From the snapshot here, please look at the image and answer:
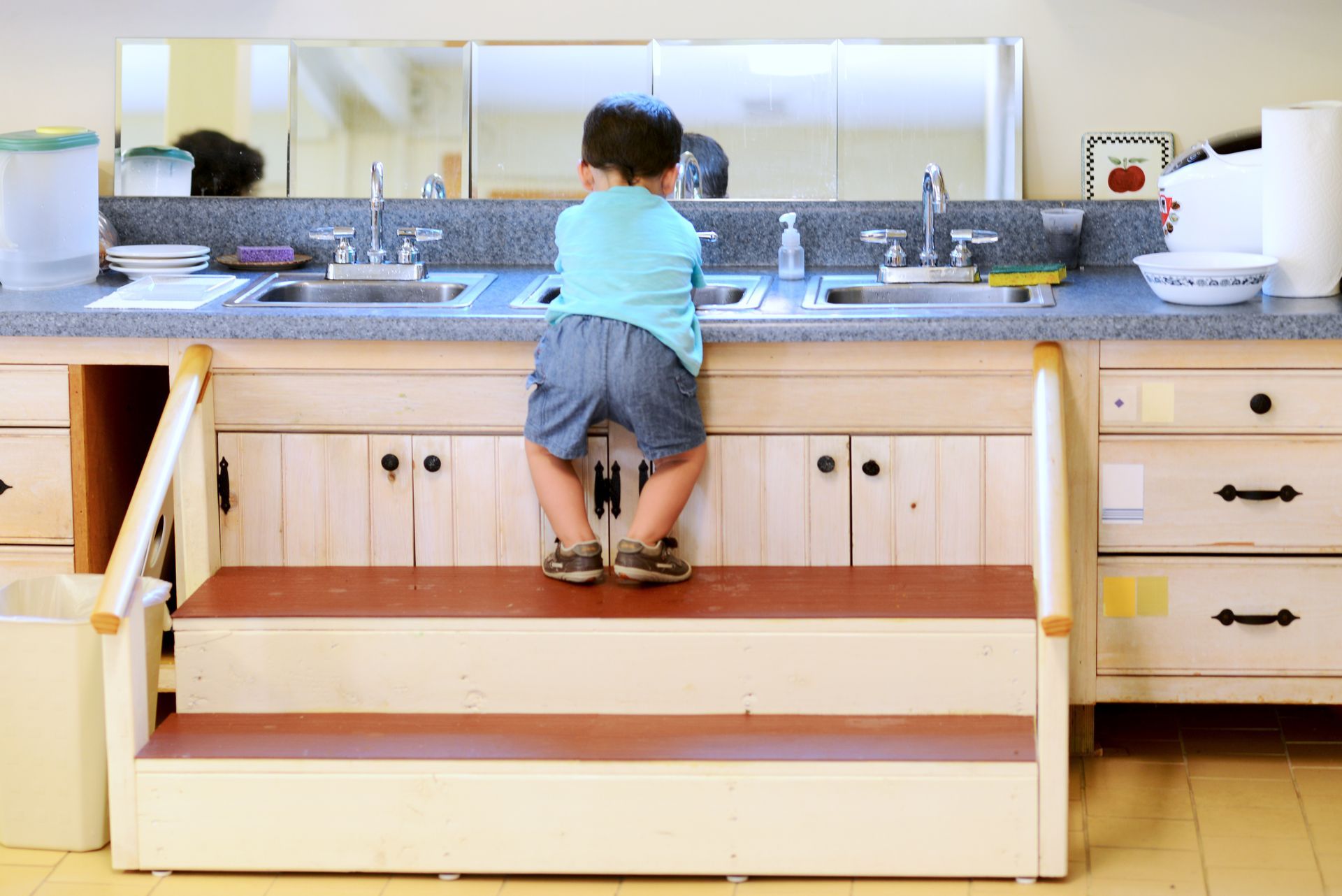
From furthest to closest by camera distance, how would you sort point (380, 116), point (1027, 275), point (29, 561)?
point (380, 116), point (1027, 275), point (29, 561)

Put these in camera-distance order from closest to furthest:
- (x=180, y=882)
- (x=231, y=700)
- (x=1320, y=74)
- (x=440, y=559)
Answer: (x=180, y=882)
(x=231, y=700)
(x=440, y=559)
(x=1320, y=74)

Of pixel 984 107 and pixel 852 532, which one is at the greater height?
pixel 984 107

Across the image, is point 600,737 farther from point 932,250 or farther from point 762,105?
point 762,105

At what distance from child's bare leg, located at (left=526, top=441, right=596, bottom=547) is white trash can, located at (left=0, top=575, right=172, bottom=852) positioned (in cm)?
66

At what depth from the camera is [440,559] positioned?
2.98 metres

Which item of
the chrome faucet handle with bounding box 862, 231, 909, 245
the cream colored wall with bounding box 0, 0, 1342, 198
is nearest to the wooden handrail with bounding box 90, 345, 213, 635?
the cream colored wall with bounding box 0, 0, 1342, 198

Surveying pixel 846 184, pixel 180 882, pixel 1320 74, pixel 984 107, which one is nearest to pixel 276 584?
pixel 180 882

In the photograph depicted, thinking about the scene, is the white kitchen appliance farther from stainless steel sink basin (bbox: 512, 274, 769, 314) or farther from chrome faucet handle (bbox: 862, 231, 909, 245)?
stainless steel sink basin (bbox: 512, 274, 769, 314)

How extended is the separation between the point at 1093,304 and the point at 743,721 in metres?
0.95

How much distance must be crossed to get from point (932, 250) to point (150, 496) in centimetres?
155

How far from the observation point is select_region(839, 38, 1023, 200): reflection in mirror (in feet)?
10.9

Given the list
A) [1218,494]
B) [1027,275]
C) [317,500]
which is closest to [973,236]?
[1027,275]

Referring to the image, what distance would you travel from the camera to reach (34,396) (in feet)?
9.67

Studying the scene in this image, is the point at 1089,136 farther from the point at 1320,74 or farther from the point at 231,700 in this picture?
the point at 231,700
